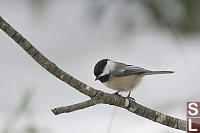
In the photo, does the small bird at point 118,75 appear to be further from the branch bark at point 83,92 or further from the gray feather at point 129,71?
the branch bark at point 83,92

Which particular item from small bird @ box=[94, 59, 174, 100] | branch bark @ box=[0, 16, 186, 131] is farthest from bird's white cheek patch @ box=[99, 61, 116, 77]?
branch bark @ box=[0, 16, 186, 131]

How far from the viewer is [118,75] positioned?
36.3 inches

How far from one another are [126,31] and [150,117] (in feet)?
1.49

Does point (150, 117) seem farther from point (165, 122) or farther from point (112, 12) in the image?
point (112, 12)

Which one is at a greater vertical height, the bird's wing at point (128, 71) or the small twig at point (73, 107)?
the bird's wing at point (128, 71)

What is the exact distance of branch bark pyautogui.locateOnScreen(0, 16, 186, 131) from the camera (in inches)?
21.7

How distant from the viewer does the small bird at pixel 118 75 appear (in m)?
0.88

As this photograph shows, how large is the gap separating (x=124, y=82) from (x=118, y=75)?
3 centimetres

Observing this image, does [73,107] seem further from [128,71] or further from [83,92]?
[128,71]

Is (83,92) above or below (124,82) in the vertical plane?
below

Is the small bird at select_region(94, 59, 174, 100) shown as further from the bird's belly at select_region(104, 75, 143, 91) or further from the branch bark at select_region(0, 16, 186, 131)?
the branch bark at select_region(0, 16, 186, 131)

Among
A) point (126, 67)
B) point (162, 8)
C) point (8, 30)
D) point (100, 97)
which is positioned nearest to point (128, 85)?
point (126, 67)

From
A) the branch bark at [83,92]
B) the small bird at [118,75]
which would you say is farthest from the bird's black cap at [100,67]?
the branch bark at [83,92]

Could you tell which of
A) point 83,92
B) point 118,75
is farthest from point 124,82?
point 83,92
